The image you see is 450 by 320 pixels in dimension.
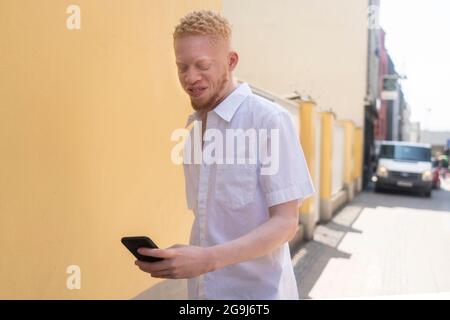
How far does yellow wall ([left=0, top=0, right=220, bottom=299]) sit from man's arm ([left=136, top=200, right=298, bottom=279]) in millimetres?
1571

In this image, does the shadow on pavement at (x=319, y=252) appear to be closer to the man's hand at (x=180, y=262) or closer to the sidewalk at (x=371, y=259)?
the sidewalk at (x=371, y=259)

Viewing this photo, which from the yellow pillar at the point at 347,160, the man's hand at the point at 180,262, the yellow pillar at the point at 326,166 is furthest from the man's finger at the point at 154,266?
the yellow pillar at the point at 347,160

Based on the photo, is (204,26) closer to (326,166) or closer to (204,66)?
(204,66)

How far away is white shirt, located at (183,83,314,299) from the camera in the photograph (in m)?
1.32

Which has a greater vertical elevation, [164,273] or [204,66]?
[204,66]

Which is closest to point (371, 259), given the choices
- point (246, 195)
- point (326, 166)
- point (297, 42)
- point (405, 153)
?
point (326, 166)

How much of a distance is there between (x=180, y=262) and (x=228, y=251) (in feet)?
0.42

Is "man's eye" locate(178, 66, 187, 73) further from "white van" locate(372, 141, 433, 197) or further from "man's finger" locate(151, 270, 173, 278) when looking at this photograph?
"white van" locate(372, 141, 433, 197)

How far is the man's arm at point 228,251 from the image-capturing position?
121 centimetres

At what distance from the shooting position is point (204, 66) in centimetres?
137

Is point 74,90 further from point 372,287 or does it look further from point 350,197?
point 350,197

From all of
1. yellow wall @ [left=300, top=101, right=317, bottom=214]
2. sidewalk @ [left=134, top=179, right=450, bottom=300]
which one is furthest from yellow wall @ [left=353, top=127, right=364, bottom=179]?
yellow wall @ [left=300, top=101, right=317, bottom=214]

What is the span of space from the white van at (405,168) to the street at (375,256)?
5.06 m
